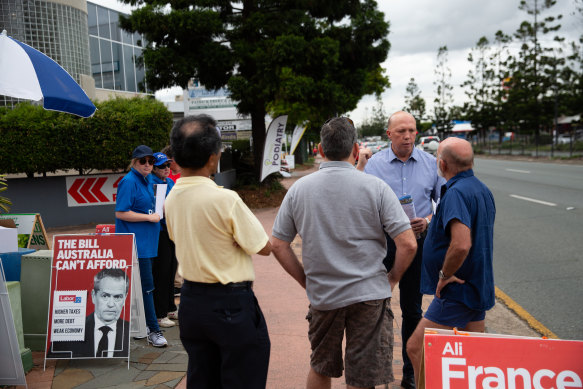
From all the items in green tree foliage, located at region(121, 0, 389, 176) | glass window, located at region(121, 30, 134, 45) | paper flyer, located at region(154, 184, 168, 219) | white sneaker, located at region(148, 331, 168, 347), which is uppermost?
glass window, located at region(121, 30, 134, 45)

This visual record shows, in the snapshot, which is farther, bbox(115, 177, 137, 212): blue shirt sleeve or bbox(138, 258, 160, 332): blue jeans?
bbox(138, 258, 160, 332): blue jeans

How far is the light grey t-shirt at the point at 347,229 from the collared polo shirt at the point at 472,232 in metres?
0.29

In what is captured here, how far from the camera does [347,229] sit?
2.72 meters

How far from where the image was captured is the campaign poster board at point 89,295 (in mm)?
4266

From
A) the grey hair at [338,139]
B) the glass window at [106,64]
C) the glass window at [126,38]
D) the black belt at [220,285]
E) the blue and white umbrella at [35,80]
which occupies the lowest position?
the black belt at [220,285]

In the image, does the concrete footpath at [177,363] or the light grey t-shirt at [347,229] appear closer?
the light grey t-shirt at [347,229]

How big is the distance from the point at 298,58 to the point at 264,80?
111cm

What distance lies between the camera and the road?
552 centimetres

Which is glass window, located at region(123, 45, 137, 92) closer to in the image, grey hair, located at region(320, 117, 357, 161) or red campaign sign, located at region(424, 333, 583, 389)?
grey hair, located at region(320, 117, 357, 161)

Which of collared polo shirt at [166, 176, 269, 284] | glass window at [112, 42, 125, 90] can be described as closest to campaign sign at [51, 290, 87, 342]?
collared polo shirt at [166, 176, 269, 284]

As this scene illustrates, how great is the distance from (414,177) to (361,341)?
1737mm

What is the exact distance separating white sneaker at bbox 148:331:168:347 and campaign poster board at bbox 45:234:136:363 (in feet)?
1.54

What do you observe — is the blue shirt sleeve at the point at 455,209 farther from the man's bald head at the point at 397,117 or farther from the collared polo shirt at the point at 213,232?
the man's bald head at the point at 397,117

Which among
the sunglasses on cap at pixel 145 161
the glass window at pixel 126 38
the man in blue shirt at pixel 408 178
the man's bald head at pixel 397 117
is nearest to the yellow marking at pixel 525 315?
the man in blue shirt at pixel 408 178
